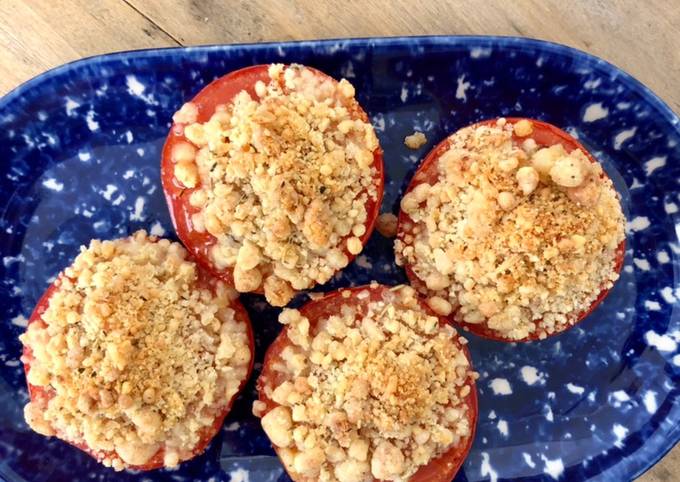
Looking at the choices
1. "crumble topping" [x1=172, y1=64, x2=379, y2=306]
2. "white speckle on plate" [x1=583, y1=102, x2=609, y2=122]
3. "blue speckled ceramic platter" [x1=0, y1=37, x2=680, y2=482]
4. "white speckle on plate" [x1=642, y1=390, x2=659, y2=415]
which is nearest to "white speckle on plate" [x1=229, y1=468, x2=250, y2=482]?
"blue speckled ceramic platter" [x1=0, y1=37, x2=680, y2=482]

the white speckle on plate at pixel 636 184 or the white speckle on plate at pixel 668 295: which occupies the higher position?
the white speckle on plate at pixel 636 184

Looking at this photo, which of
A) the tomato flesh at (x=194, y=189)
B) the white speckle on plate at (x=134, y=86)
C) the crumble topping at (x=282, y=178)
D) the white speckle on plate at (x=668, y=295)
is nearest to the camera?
the crumble topping at (x=282, y=178)

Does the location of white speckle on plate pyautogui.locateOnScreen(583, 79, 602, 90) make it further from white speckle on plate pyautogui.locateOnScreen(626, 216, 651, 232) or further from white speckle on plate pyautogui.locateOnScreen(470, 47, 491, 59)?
white speckle on plate pyautogui.locateOnScreen(626, 216, 651, 232)

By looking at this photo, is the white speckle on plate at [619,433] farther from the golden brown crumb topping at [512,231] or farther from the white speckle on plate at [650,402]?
the golden brown crumb topping at [512,231]

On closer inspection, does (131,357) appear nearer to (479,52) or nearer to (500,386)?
(500,386)

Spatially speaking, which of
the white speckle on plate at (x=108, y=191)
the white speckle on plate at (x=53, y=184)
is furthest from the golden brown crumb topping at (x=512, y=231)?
the white speckle on plate at (x=53, y=184)

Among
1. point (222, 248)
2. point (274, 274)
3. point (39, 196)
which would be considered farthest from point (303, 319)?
point (39, 196)
